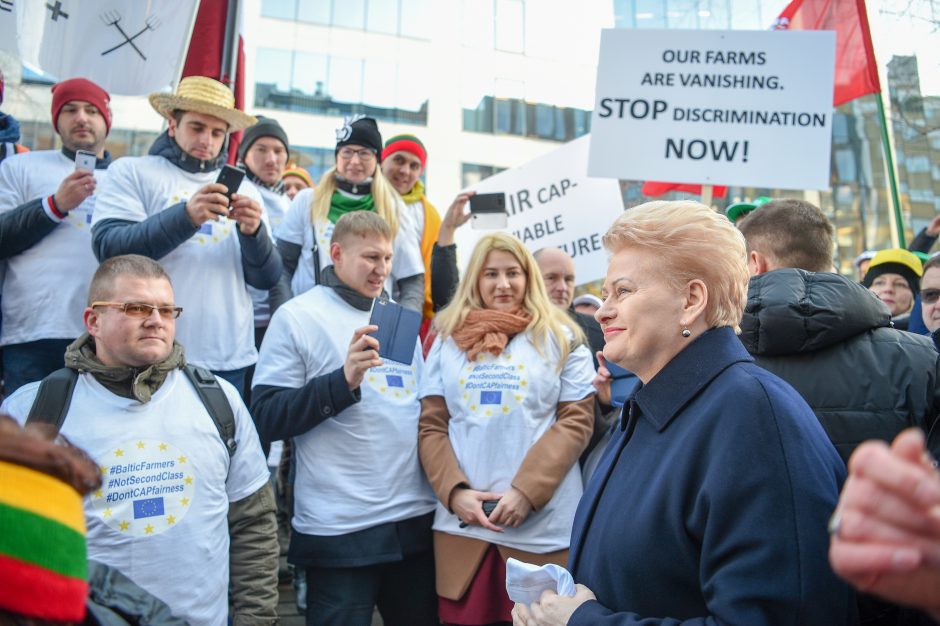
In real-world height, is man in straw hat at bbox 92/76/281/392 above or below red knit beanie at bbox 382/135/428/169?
below

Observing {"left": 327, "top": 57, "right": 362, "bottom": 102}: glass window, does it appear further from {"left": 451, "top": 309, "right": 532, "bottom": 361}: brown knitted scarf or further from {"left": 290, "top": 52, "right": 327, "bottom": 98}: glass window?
{"left": 451, "top": 309, "right": 532, "bottom": 361}: brown knitted scarf

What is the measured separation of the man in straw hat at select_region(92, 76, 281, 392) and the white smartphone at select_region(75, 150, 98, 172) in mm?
138

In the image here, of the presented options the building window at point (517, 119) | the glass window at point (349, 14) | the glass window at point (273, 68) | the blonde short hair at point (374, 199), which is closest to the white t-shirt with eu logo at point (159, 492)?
the blonde short hair at point (374, 199)

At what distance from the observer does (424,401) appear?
3570 mm

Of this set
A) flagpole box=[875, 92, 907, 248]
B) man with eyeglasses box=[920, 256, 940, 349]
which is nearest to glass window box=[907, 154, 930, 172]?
flagpole box=[875, 92, 907, 248]

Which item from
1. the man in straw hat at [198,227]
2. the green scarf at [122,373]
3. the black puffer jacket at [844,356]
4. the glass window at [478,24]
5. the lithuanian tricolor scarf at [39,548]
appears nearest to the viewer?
the lithuanian tricolor scarf at [39,548]

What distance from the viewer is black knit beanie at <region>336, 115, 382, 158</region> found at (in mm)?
4605

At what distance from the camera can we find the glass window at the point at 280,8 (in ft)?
80.6

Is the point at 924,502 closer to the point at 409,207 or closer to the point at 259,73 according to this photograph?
the point at 409,207

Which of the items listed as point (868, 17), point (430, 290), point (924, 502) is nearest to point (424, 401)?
point (430, 290)

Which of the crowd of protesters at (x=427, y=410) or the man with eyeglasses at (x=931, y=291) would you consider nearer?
the crowd of protesters at (x=427, y=410)

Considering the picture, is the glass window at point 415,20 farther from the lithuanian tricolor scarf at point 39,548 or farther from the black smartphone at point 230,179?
the lithuanian tricolor scarf at point 39,548

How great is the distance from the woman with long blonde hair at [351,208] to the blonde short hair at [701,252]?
2658 mm

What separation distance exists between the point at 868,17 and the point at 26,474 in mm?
6681
